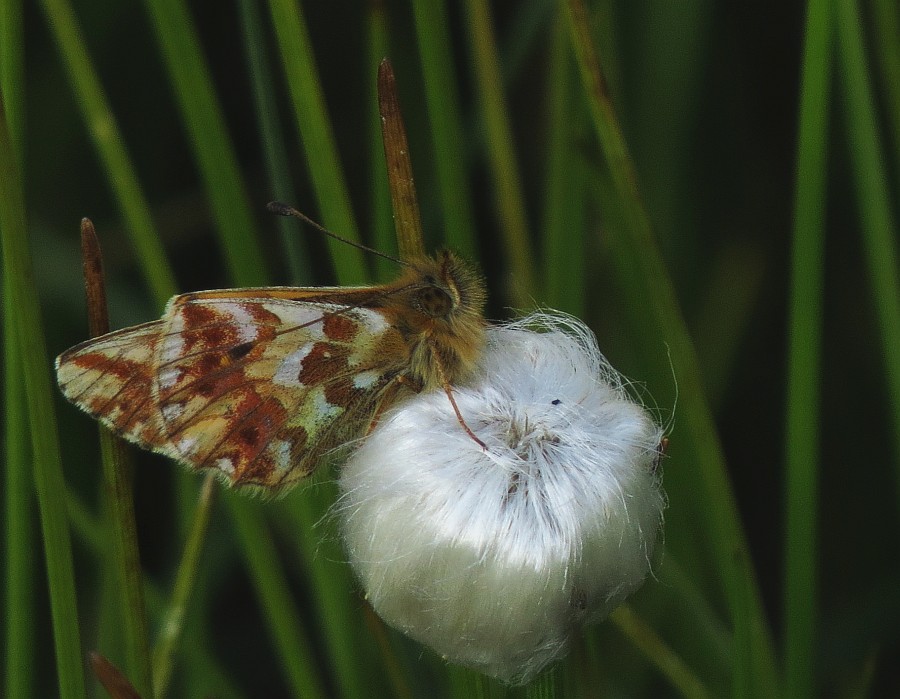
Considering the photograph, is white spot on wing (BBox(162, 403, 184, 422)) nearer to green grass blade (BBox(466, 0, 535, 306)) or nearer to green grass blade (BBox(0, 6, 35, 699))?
green grass blade (BBox(0, 6, 35, 699))

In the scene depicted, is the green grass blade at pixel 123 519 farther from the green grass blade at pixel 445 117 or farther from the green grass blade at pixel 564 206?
the green grass blade at pixel 564 206

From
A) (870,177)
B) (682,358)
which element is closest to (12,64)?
(682,358)

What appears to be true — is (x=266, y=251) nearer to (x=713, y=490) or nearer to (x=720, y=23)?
(x=720, y=23)

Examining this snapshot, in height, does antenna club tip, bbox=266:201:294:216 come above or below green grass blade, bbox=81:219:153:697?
above

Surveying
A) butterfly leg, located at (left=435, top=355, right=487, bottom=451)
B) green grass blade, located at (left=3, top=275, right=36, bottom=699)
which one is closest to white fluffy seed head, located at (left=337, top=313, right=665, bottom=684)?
butterfly leg, located at (left=435, top=355, right=487, bottom=451)

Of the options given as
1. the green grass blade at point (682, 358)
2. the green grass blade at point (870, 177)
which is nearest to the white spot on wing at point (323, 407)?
the green grass blade at point (682, 358)

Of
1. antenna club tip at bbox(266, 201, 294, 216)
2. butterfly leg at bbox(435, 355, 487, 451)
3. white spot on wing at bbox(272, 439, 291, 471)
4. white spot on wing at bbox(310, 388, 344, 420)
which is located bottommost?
white spot on wing at bbox(272, 439, 291, 471)

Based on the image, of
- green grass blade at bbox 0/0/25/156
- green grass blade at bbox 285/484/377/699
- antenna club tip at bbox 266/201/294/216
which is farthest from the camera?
green grass blade at bbox 285/484/377/699

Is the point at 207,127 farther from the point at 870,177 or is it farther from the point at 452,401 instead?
the point at 870,177
